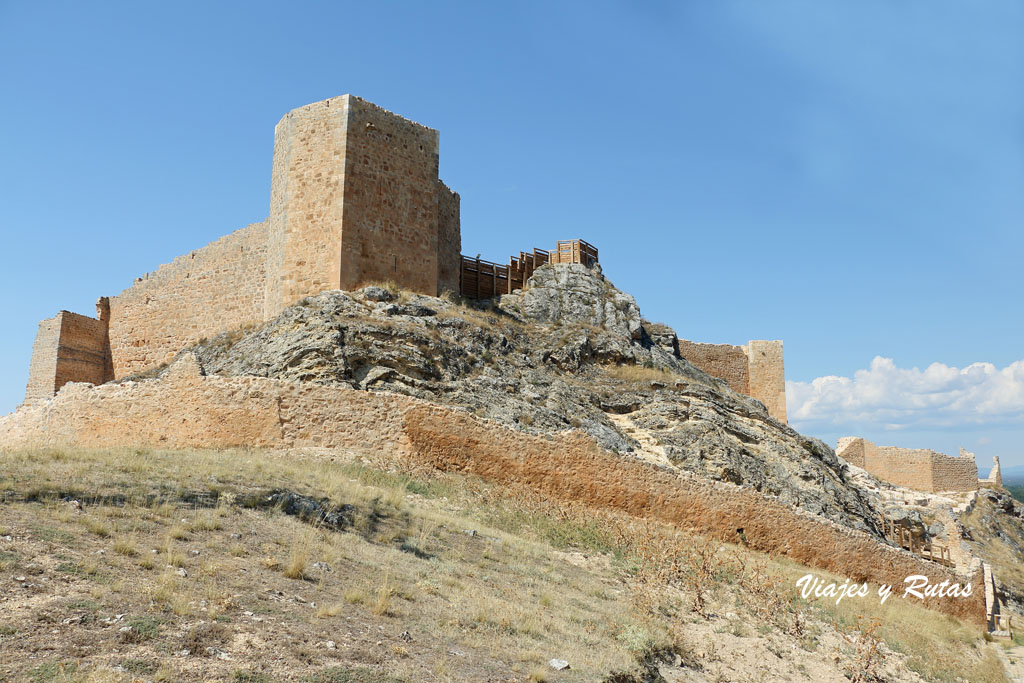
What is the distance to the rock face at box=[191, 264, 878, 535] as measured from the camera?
509 inches

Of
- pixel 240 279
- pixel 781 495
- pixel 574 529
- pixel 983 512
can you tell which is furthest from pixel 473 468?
pixel 983 512

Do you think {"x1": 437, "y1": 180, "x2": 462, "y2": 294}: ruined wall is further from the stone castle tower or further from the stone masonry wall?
the stone masonry wall

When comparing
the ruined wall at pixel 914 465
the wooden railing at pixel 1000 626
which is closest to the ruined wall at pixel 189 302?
the wooden railing at pixel 1000 626

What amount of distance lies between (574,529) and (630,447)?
139 inches

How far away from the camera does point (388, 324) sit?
46.0 ft

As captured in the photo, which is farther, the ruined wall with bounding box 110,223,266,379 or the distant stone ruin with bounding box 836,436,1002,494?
the distant stone ruin with bounding box 836,436,1002,494

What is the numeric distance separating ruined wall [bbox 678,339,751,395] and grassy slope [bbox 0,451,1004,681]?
15.9 metres

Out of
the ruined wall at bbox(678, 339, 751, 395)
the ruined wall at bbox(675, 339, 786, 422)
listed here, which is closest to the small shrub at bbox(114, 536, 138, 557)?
the ruined wall at bbox(678, 339, 751, 395)

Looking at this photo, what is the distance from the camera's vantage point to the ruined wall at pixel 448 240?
18.9 m

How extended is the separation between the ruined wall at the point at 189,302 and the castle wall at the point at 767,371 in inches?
710

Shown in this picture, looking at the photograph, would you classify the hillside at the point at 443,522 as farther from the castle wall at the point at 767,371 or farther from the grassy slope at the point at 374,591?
the castle wall at the point at 767,371

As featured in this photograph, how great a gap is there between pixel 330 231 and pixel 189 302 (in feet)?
20.0

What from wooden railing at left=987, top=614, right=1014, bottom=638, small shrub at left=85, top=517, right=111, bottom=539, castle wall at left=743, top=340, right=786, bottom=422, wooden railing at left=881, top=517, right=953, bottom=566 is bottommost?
wooden railing at left=987, top=614, right=1014, bottom=638

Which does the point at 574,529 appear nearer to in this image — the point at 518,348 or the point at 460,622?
the point at 460,622
